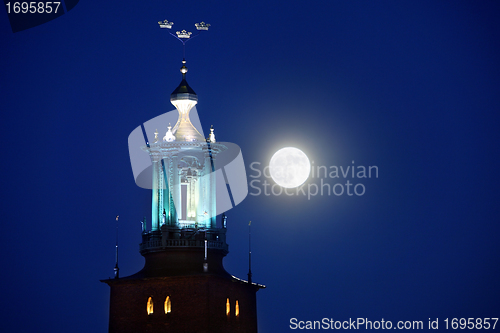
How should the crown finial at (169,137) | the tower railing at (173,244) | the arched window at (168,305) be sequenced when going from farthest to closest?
the crown finial at (169,137) < the tower railing at (173,244) < the arched window at (168,305)

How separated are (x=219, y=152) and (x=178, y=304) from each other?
13794 millimetres

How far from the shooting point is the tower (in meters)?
71.2

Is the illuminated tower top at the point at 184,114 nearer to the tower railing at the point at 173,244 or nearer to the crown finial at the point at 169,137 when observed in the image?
the crown finial at the point at 169,137

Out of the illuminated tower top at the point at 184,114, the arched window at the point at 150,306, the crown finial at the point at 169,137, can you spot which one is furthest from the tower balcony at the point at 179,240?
the illuminated tower top at the point at 184,114

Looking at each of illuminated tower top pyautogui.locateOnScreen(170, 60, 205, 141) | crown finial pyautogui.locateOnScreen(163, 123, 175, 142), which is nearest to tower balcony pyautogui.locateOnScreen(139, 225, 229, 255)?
crown finial pyautogui.locateOnScreen(163, 123, 175, 142)

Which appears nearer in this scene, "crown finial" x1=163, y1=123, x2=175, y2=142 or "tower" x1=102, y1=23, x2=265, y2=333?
"tower" x1=102, y1=23, x2=265, y2=333

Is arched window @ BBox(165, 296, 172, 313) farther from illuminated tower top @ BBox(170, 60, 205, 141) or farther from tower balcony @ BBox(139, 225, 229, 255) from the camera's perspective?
illuminated tower top @ BBox(170, 60, 205, 141)

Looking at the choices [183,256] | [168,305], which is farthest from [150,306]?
[183,256]

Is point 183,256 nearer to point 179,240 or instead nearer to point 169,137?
point 179,240

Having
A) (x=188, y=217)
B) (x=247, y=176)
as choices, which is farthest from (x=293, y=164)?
(x=188, y=217)

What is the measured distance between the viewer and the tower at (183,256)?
2805 inches

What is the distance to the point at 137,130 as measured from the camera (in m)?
86.6

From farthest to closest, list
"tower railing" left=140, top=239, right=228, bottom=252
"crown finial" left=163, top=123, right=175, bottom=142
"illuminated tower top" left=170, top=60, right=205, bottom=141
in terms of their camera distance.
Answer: "illuminated tower top" left=170, top=60, right=205, bottom=141 → "crown finial" left=163, top=123, right=175, bottom=142 → "tower railing" left=140, top=239, right=228, bottom=252

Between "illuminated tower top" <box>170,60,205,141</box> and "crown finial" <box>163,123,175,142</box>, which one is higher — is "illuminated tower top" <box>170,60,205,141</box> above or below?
above
